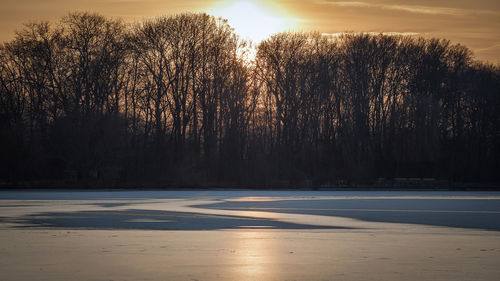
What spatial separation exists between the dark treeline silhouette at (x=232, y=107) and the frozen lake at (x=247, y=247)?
33168 mm

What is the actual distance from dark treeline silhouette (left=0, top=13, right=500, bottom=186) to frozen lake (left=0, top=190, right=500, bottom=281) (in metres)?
33.2

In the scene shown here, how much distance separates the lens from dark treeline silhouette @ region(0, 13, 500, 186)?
53.2 m

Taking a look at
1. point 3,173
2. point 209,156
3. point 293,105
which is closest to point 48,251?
point 3,173

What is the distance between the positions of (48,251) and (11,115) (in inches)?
1939

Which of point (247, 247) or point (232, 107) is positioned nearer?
point (247, 247)

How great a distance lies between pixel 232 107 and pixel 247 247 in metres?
49.4

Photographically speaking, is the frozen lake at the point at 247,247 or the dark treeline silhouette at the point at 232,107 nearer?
the frozen lake at the point at 247,247

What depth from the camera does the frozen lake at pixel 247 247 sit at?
30.5 feet

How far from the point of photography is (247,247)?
40.0 ft

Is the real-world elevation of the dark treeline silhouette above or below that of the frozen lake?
above

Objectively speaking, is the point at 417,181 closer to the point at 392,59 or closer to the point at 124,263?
the point at 392,59

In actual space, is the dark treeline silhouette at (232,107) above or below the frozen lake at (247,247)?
above

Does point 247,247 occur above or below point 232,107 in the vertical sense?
below

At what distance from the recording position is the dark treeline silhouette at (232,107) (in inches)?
2096
